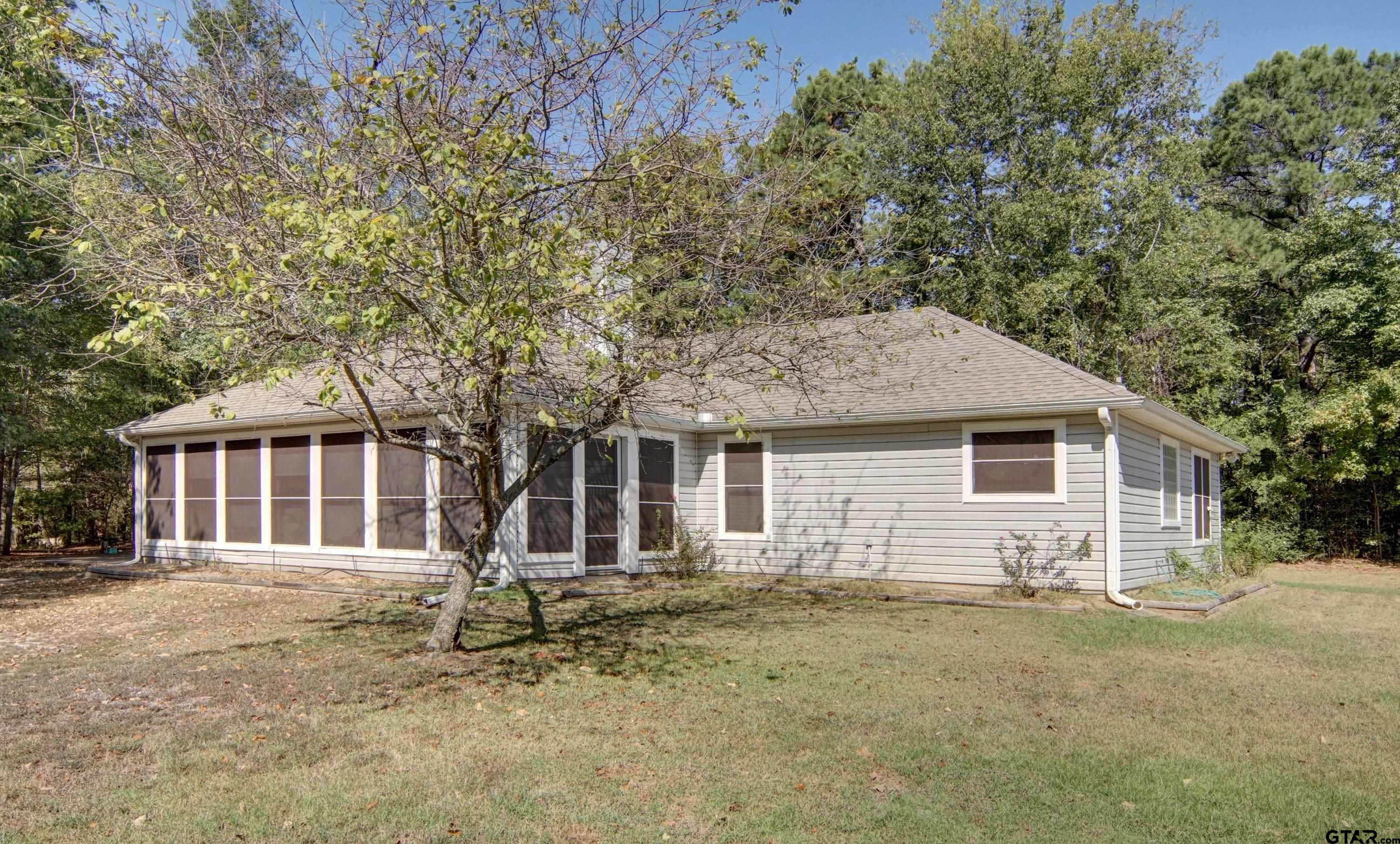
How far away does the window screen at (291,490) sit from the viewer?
43.8ft

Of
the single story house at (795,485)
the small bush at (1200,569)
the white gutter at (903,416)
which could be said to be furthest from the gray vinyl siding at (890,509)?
the small bush at (1200,569)

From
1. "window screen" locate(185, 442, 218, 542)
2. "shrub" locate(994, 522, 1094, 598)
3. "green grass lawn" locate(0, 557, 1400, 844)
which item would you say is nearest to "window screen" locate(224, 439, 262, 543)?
"window screen" locate(185, 442, 218, 542)

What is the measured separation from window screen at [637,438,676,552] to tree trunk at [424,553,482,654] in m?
6.08

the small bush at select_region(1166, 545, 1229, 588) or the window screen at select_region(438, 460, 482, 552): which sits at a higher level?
the window screen at select_region(438, 460, 482, 552)

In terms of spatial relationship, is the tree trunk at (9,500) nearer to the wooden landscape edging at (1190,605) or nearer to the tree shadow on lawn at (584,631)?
the tree shadow on lawn at (584,631)

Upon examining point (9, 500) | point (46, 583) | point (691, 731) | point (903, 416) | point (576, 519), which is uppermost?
point (903, 416)

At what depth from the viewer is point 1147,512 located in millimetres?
12352

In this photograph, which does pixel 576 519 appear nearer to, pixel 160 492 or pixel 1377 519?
pixel 160 492

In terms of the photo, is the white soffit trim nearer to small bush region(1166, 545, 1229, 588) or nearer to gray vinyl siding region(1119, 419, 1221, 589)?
gray vinyl siding region(1119, 419, 1221, 589)

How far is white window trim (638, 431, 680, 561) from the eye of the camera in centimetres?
1334

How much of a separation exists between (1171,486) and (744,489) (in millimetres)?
6572

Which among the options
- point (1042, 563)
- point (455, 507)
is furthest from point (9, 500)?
point (1042, 563)

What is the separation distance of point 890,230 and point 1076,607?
5.31m

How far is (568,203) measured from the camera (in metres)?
6.19
